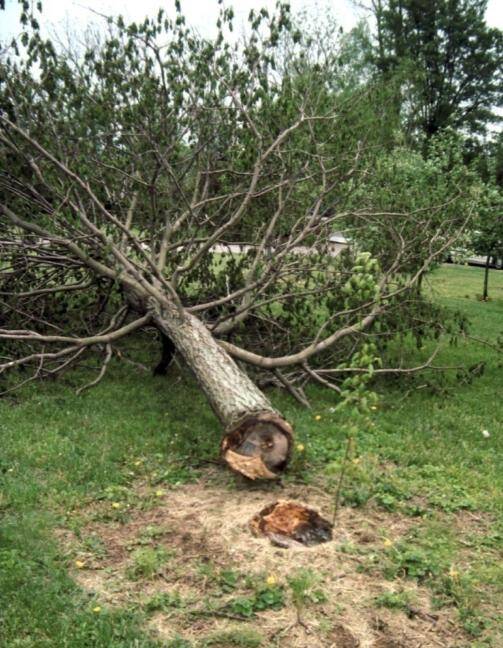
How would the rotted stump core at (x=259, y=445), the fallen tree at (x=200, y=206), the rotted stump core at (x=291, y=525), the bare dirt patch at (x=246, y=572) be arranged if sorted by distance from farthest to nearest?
the fallen tree at (x=200, y=206) → the rotted stump core at (x=259, y=445) → the rotted stump core at (x=291, y=525) → the bare dirt patch at (x=246, y=572)

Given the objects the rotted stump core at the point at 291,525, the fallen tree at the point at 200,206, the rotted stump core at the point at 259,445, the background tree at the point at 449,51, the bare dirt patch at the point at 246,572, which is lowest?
the bare dirt patch at the point at 246,572

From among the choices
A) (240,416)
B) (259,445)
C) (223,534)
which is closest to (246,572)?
(223,534)

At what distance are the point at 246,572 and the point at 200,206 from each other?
4.36 m

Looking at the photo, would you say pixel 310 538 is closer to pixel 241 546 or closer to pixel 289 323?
pixel 241 546

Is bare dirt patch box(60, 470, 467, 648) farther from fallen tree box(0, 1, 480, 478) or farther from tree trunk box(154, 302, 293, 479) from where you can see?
fallen tree box(0, 1, 480, 478)

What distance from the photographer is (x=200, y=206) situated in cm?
734

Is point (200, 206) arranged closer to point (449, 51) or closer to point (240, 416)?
point (240, 416)

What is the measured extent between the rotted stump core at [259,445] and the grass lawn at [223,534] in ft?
0.42

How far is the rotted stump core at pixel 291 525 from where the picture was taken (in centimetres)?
405

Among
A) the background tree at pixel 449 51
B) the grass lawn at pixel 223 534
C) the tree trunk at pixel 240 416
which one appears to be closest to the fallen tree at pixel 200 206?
the tree trunk at pixel 240 416

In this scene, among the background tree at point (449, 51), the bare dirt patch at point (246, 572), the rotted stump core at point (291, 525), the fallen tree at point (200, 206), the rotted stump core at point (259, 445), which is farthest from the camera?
the background tree at point (449, 51)

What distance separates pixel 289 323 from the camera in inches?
305

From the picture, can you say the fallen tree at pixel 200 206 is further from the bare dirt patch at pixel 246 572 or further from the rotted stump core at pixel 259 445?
the bare dirt patch at pixel 246 572

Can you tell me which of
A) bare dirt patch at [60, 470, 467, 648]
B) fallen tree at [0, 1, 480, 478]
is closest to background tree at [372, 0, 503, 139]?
fallen tree at [0, 1, 480, 478]
